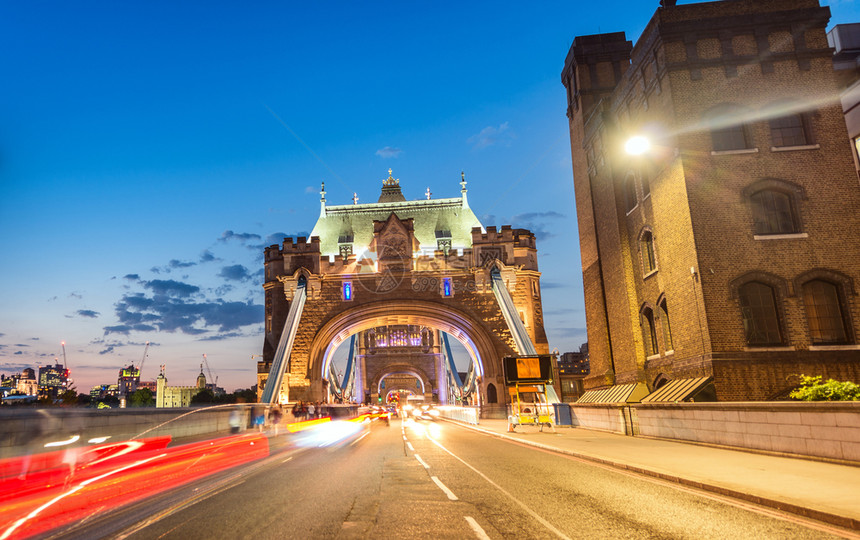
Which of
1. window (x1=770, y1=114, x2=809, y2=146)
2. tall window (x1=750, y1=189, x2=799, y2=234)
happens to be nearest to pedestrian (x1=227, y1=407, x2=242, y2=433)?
tall window (x1=750, y1=189, x2=799, y2=234)

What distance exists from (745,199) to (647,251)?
5020 mm

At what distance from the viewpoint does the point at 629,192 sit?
25.9 meters

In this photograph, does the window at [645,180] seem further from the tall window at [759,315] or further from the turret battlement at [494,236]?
the turret battlement at [494,236]

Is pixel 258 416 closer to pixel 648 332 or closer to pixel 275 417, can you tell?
pixel 275 417

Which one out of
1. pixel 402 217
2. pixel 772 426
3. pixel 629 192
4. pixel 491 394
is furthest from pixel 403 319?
pixel 772 426

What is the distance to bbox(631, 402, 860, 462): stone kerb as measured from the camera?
1055 centimetres

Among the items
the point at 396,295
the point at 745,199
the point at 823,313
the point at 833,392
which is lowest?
the point at 833,392

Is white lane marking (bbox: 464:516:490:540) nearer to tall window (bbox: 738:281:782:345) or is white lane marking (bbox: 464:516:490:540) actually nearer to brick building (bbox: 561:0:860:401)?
brick building (bbox: 561:0:860:401)

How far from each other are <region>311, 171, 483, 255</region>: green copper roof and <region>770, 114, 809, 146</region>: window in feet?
109

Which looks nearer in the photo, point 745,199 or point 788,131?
point 745,199

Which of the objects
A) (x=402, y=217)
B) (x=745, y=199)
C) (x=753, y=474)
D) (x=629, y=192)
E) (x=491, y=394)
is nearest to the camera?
(x=753, y=474)

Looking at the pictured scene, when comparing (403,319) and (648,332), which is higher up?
(403,319)

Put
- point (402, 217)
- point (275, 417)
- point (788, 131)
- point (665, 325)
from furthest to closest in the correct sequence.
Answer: point (402, 217)
point (275, 417)
point (665, 325)
point (788, 131)

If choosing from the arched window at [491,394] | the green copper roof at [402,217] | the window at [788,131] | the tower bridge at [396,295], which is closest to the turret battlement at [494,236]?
the tower bridge at [396,295]
